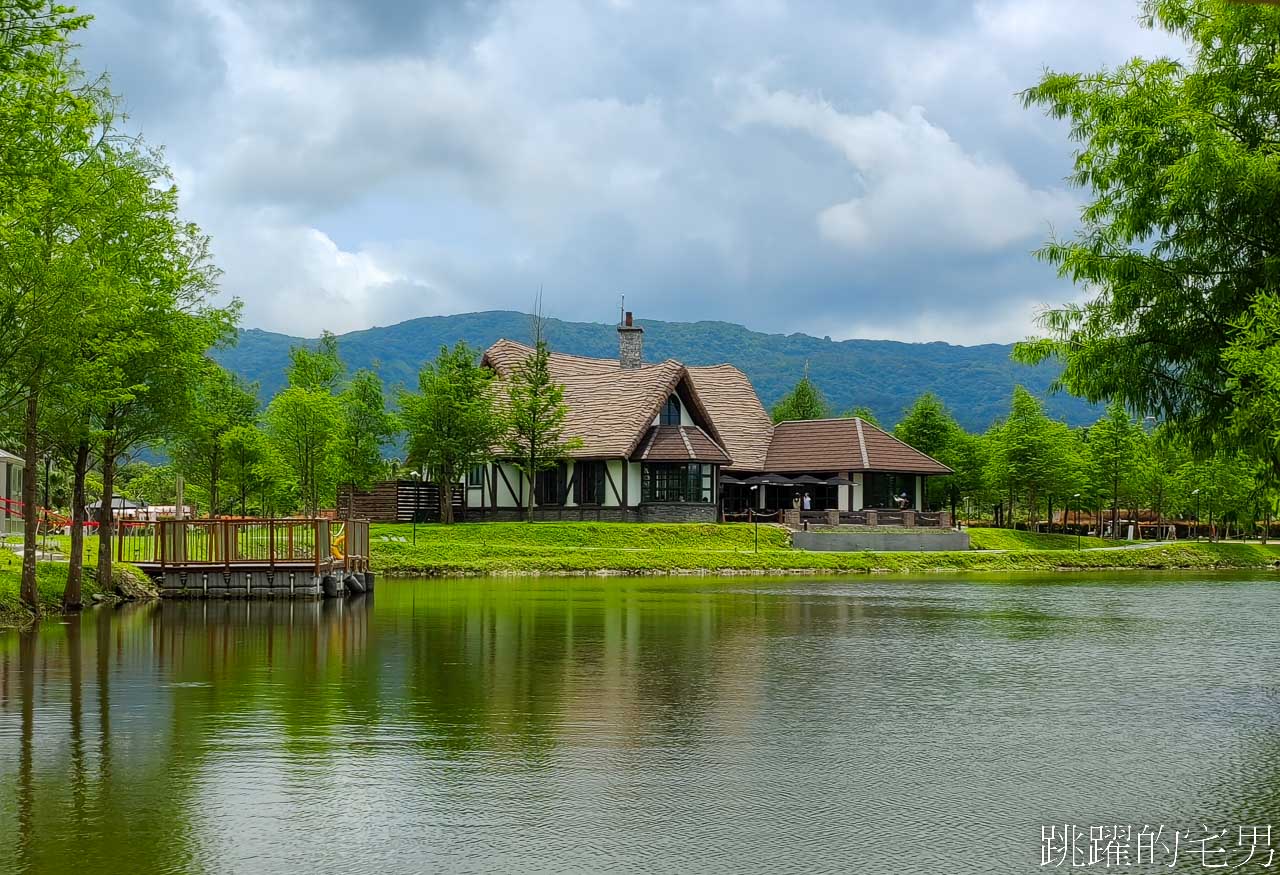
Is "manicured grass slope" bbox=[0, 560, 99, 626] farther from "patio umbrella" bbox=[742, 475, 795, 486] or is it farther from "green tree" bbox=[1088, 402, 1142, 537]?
"green tree" bbox=[1088, 402, 1142, 537]

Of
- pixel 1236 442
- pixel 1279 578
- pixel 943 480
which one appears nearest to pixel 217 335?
pixel 1236 442

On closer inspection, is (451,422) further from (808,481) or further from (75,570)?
(75,570)

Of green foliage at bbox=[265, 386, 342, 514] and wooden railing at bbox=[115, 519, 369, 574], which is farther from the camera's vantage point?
green foliage at bbox=[265, 386, 342, 514]

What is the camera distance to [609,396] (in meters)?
65.2

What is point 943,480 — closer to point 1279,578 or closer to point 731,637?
point 1279,578

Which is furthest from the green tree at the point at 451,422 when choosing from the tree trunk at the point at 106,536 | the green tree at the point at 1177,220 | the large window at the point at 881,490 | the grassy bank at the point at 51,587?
the green tree at the point at 1177,220

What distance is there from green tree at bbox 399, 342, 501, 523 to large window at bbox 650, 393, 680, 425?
7.76 metres

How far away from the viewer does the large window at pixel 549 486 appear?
63.2 meters

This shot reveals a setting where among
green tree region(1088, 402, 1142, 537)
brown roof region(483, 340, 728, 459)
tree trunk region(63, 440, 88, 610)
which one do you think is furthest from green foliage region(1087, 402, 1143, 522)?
tree trunk region(63, 440, 88, 610)

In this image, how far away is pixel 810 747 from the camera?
11.7 meters

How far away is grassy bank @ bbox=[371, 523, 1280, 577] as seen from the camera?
4606 cm

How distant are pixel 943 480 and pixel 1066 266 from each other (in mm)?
67014

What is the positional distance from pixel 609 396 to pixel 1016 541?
863 inches

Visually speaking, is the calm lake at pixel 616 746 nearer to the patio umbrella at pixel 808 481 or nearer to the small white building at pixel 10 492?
the small white building at pixel 10 492
